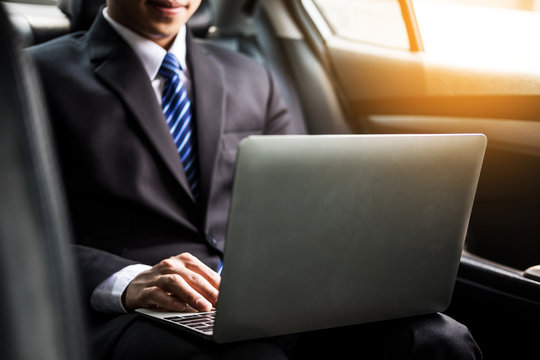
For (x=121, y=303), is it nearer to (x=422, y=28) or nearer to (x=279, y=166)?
(x=279, y=166)

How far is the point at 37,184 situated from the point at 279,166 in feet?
1.17

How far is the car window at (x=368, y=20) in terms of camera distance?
1858 mm

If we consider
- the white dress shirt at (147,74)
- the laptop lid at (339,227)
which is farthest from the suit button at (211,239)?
the laptop lid at (339,227)

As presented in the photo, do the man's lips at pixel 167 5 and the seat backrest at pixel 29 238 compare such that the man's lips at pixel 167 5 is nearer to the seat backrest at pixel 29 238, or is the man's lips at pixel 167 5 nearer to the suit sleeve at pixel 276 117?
the suit sleeve at pixel 276 117

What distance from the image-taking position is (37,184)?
0.48 metres

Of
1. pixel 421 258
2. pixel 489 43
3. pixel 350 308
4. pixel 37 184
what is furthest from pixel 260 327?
pixel 489 43

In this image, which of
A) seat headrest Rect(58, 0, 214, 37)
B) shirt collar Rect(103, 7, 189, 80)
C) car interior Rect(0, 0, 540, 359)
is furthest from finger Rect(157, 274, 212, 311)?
seat headrest Rect(58, 0, 214, 37)

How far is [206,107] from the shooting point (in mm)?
1372

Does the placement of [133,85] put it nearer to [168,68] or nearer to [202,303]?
[168,68]

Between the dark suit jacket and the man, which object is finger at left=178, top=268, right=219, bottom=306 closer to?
the man

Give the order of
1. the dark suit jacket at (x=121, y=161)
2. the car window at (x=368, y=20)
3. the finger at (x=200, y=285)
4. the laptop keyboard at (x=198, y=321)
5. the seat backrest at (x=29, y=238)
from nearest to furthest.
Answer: the seat backrest at (x=29, y=238) < the laptop keyboard at (x=198, y=321) < the finger at (x=200, y=285) < the dark suit jacket at (x=121, y=161) < the car window at (x=368, y=20)

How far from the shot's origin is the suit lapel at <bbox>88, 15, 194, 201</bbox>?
1268 mm

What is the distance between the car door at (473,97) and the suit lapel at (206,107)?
0.58 metres

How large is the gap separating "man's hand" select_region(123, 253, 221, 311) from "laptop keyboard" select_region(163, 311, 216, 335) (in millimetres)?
13
